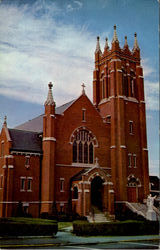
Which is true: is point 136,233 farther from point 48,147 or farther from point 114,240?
point 48,147

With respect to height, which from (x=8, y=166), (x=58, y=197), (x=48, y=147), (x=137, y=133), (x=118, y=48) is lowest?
(x=58, y=197)

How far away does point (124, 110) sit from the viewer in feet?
148

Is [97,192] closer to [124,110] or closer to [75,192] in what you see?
[75,192]

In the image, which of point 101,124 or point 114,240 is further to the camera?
point 101,124

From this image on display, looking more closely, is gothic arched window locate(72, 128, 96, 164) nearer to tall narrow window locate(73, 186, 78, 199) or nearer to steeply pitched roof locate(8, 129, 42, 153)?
tall narrow window locate(73, 186, 78, 199)

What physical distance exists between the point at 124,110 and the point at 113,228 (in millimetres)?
22615

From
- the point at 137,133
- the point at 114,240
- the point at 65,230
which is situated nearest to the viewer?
the point at 114,240

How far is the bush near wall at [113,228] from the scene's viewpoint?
2442 centimetres

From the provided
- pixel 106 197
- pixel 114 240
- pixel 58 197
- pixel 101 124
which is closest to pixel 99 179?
pixel 106 197

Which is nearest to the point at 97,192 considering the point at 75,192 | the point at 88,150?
the point at 75,192

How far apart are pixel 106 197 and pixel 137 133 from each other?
1198cm

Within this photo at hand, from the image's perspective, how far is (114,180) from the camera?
139 ft

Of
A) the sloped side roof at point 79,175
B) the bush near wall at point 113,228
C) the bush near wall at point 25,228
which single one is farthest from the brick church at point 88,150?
the bush near wall at point 25,228

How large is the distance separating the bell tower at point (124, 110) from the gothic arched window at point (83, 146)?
3.06 meters
